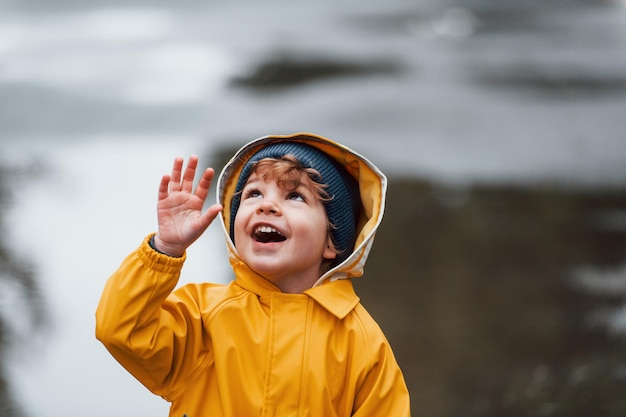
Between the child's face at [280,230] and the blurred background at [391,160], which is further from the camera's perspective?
the blurred background at [391,160]

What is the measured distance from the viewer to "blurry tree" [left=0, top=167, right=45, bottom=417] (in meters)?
3.62

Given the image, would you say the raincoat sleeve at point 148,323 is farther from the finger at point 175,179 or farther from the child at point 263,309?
the finger at point 175,179

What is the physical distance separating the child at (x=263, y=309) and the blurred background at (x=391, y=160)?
4.68 ft

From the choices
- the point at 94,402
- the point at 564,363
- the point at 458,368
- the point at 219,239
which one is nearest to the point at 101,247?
the point at 219,239

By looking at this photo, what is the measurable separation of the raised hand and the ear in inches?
15.4

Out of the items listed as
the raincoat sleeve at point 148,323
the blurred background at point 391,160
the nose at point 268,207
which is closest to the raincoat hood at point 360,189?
the nose at point 268,207

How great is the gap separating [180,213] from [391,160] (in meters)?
3.87

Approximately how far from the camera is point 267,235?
7.74ft

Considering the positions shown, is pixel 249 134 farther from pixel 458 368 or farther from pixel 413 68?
pixel 458 368

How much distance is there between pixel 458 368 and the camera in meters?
3.96

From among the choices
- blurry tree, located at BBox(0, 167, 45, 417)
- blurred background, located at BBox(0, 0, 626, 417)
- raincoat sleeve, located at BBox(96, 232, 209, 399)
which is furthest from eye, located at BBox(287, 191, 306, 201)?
blurry tree, located at BBox(0, 167, 45, 417)

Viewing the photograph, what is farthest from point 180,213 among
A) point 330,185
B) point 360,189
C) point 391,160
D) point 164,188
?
point 391,160

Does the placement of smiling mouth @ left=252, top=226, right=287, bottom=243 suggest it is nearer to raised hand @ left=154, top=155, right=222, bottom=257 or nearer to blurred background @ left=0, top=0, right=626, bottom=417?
raised hand @ left=154, top=155, right=222, bottom=257

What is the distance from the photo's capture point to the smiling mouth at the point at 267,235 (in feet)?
7.63
